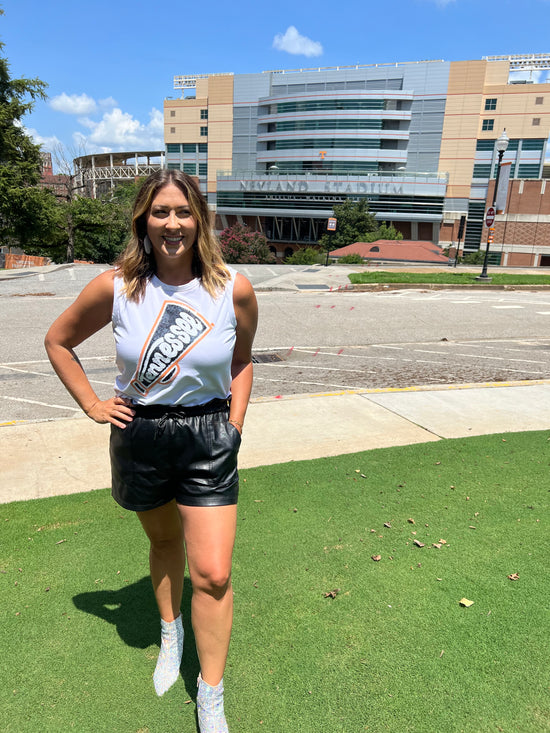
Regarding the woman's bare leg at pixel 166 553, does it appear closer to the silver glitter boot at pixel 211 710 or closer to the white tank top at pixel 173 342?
the silver glitter boot at pixel 211 710

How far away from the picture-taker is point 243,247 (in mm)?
41219

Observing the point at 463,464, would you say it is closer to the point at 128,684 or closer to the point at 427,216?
the point at 128,684

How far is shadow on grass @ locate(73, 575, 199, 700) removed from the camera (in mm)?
2648

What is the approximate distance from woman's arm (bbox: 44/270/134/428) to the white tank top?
7 cm

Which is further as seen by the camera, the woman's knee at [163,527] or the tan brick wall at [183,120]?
the tan brick wall at [183,120]

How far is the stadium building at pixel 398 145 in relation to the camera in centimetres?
6850

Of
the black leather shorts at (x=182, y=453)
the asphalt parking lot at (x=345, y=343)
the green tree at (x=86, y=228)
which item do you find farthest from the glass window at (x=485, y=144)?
the black leather shorts at (x=182, y=453)

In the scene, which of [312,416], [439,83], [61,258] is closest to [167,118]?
[439,83]

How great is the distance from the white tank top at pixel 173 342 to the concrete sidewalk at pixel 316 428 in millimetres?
2697

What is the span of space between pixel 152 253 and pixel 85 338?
1.59 ft

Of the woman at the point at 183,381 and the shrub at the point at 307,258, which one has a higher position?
the woman at the point at 183,381


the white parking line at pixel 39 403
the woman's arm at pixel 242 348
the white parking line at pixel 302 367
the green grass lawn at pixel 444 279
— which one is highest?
the woman's arm at pixel 242 348

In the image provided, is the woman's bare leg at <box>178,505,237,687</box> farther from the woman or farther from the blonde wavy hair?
the blonde wavy hair

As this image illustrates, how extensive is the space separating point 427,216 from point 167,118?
4724cm
